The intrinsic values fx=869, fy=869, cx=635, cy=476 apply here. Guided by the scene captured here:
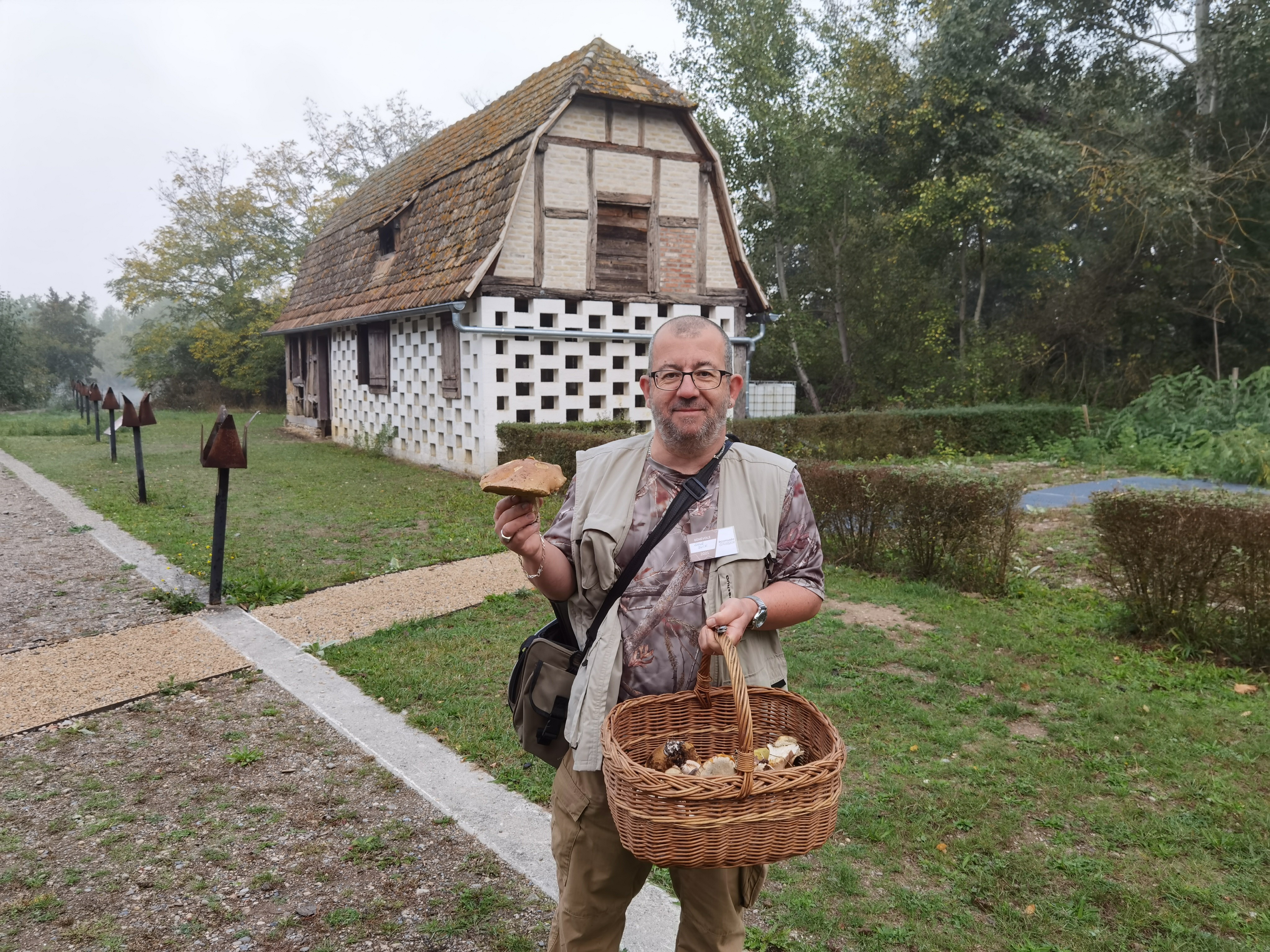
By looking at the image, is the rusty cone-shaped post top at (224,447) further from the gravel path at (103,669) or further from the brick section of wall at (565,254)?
the brick section of wall at (565,254)

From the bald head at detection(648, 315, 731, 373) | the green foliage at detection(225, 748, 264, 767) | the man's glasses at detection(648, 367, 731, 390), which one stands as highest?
the bald head at detection(648, 315, 731, 373)

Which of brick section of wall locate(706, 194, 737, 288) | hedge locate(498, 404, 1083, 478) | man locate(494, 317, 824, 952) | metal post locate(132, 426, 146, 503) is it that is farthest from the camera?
brick section of wall locate(706, 194, 737, 288)

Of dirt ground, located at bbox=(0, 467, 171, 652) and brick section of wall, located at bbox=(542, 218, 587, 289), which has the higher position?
brick section of wall, located at bbox=(542, 218, 587, 289)

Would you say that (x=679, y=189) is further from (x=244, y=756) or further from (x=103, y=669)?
(x=244, y=756)

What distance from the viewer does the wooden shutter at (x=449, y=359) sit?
49.3ft

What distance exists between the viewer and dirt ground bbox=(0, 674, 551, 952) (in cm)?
317

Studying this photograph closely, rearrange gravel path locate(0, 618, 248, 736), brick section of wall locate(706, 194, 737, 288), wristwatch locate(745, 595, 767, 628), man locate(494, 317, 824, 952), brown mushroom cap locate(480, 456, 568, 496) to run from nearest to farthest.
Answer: brown mushroom cap locate(480, 456, 568, 496), wristwatch locate(745, 595, 767, 628), man locate(494, 317, 824, 952), gravel path locate(0, 618, 248, 736), brick section of wall locate(706, 194, 737, 288)

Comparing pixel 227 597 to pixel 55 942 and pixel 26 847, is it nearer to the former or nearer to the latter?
pixel 26 847

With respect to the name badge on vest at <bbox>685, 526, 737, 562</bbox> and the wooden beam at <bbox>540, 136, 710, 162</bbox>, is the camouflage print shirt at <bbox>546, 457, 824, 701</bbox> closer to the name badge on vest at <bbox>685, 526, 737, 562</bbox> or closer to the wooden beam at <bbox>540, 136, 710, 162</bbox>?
the name badge on vest at <bbox>685, 526, 737, 562</bbox>

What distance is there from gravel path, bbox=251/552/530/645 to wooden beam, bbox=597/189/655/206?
8461 mm

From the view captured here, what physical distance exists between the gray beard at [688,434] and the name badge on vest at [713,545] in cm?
24

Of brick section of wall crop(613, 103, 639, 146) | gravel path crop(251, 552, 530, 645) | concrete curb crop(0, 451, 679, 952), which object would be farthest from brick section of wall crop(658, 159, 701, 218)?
concrete curb crop(0, 451, 679, 952)

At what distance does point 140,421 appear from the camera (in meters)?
12.1

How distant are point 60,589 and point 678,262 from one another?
1120cm
